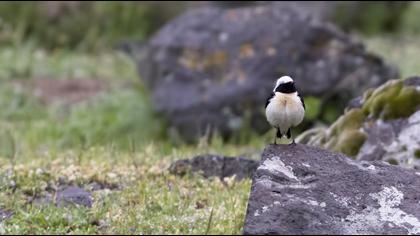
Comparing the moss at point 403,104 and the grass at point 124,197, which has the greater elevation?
the moss at point 403,104

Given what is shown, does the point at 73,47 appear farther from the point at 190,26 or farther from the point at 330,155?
the point at 330,155

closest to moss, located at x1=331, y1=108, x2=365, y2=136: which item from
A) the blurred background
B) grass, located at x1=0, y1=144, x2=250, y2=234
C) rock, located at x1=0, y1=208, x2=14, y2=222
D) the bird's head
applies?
grass, located at x1=0, y1=144, x2=250, y2=234

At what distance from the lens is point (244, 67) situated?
1134cm

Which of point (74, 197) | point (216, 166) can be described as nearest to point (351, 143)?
point (216, 166)

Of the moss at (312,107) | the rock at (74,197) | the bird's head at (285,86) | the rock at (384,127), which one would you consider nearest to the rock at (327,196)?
the bird's head at (285,86)

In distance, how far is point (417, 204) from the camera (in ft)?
15.6

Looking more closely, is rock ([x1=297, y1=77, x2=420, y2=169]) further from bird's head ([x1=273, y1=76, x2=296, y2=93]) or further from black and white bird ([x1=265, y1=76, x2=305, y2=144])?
bird's head ([x1=273, y1=76, x2=296, y2=93])

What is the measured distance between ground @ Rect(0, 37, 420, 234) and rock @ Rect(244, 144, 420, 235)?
431 millimetres

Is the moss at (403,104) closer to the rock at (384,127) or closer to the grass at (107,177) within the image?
the rock at (384,127)

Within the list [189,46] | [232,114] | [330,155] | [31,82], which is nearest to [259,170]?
[330,155]

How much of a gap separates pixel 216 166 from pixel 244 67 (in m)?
4.78

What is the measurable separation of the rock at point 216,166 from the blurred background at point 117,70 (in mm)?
1564

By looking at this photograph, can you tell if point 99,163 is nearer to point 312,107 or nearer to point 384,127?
point 384,127

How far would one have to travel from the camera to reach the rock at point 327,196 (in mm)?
4281
